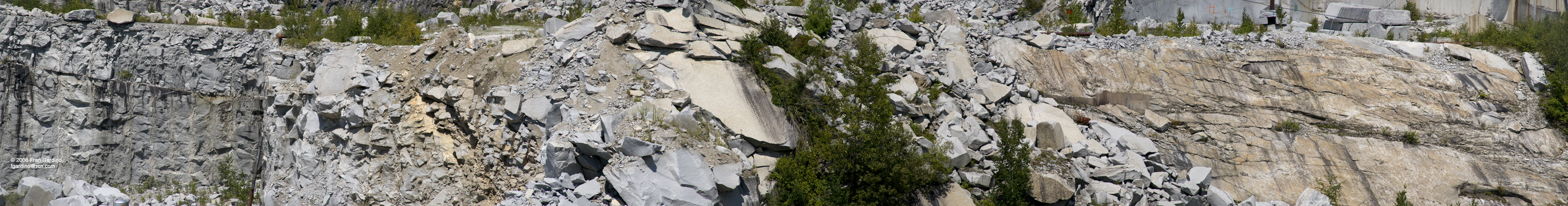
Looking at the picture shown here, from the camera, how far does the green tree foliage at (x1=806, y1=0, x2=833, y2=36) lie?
41.0 ft

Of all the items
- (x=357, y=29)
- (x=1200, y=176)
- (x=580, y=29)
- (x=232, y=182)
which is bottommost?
(x=232, y=182)

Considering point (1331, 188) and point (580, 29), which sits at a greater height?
point (580, 29)

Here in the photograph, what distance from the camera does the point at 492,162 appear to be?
29.9 ft

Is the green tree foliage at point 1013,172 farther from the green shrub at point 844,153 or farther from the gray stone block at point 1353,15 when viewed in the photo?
the gray stone block at point 1353,15

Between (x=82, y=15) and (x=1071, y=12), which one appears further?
(x=1071, y=12)

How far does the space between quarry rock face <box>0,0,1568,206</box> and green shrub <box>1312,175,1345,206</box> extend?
48 mm

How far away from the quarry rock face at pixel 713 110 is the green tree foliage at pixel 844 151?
0.42 feet

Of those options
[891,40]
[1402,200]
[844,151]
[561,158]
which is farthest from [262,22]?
[1402,200]

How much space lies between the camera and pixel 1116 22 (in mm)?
14117

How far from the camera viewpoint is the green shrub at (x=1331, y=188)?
981 centimetres

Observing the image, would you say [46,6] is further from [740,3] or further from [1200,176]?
[1200,176]

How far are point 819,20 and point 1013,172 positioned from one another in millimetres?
4642

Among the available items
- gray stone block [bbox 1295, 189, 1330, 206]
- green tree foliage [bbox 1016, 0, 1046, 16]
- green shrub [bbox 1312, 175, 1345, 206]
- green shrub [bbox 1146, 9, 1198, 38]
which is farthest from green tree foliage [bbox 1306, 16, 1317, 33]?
gray stone block [bbox 1295, 189, 1330, 206]

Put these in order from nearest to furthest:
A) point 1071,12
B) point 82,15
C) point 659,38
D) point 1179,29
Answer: point 659,38 → point 82,15 → point 1179,29 → point 1071,12
